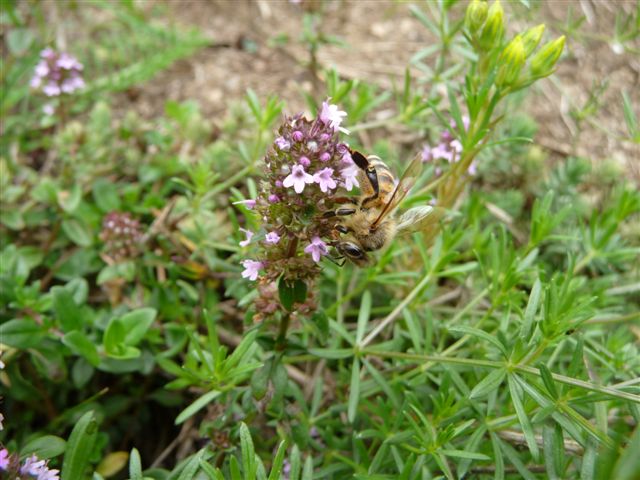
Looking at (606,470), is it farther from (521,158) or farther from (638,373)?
(521,158)

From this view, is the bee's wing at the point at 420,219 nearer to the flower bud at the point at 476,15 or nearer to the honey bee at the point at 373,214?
the honey bee at the point at 373,214

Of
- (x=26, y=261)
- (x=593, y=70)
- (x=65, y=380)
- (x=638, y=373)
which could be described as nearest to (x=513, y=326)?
(x=638, y=373)

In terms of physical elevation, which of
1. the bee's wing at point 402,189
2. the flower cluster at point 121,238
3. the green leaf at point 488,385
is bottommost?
the flower cluster at point 121,238

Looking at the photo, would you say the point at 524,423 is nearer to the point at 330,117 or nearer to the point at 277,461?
the point at 277,461

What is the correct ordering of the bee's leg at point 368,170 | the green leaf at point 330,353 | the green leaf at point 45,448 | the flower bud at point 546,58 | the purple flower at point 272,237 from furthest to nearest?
the green leaf at point 330,353
the flower bud at point 546,58
the green leaf at point 45,448
the bee's leg at point 368,170
the purple flower at point 272,237

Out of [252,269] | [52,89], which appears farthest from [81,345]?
[52,89]

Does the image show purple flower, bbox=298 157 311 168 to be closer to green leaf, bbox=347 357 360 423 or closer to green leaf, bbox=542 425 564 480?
green leaf, bbox=347 357 360 423

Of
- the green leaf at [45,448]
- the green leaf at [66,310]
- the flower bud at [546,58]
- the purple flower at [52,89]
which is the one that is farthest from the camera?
the purple flower at [52,89]

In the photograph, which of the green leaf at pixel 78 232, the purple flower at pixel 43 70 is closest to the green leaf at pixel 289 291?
the green leaf at pixel 78 232

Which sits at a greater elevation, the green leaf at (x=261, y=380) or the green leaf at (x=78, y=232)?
the green leaf at (x=261, y=380)
